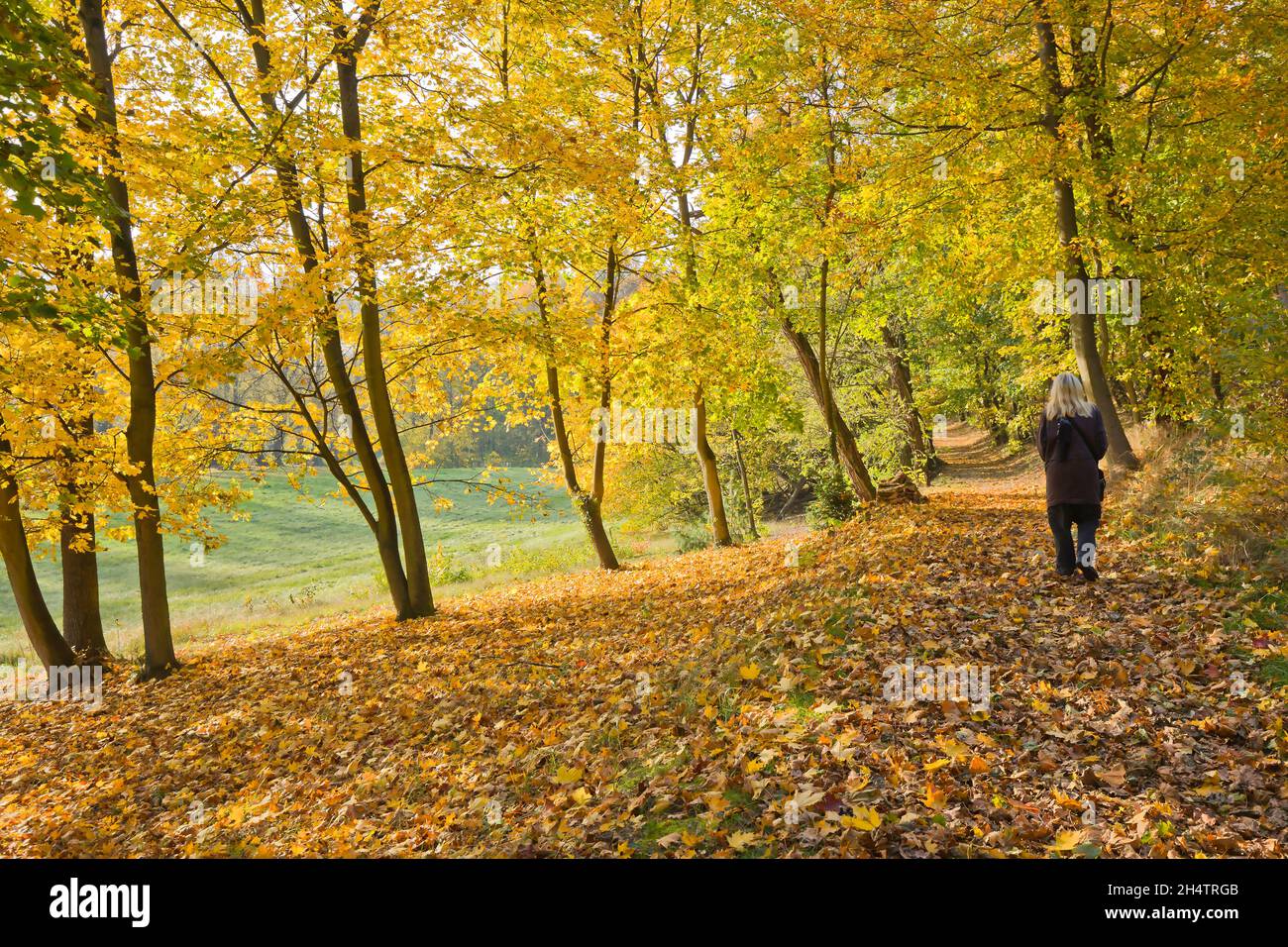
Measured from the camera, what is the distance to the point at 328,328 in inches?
436

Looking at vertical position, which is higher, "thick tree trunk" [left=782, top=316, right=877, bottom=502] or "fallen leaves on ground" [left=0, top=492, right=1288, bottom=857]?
"thick tree trunk" [left=782, top=316, right=877, bottom=502]

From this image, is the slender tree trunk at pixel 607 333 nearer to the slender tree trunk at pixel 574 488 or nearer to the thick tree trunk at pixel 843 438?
the slender tree trunk at pixel 574 488

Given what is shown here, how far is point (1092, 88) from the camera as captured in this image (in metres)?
10.2

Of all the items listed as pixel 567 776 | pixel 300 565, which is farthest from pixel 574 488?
pixel 300 565

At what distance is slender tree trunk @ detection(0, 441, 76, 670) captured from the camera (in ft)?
35.9

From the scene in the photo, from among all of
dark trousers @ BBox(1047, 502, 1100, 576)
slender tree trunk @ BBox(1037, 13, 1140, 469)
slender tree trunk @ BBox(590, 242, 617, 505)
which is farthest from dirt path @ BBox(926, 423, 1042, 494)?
dark trousers @ BBox(1047, 502, 1100, 576)

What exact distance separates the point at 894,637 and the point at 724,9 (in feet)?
41.5

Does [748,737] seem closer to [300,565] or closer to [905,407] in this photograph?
[905,407]

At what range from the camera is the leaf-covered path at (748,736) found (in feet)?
13.8

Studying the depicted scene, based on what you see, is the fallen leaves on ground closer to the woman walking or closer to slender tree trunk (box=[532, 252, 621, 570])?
the woman walking

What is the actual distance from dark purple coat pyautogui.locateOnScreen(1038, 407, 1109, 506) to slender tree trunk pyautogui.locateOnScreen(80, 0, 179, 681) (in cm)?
1111

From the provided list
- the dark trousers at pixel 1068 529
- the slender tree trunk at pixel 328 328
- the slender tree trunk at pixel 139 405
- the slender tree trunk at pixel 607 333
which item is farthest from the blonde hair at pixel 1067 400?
the slender tree trunk at pixel 139 405

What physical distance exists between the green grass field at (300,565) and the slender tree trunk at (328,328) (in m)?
1.56
